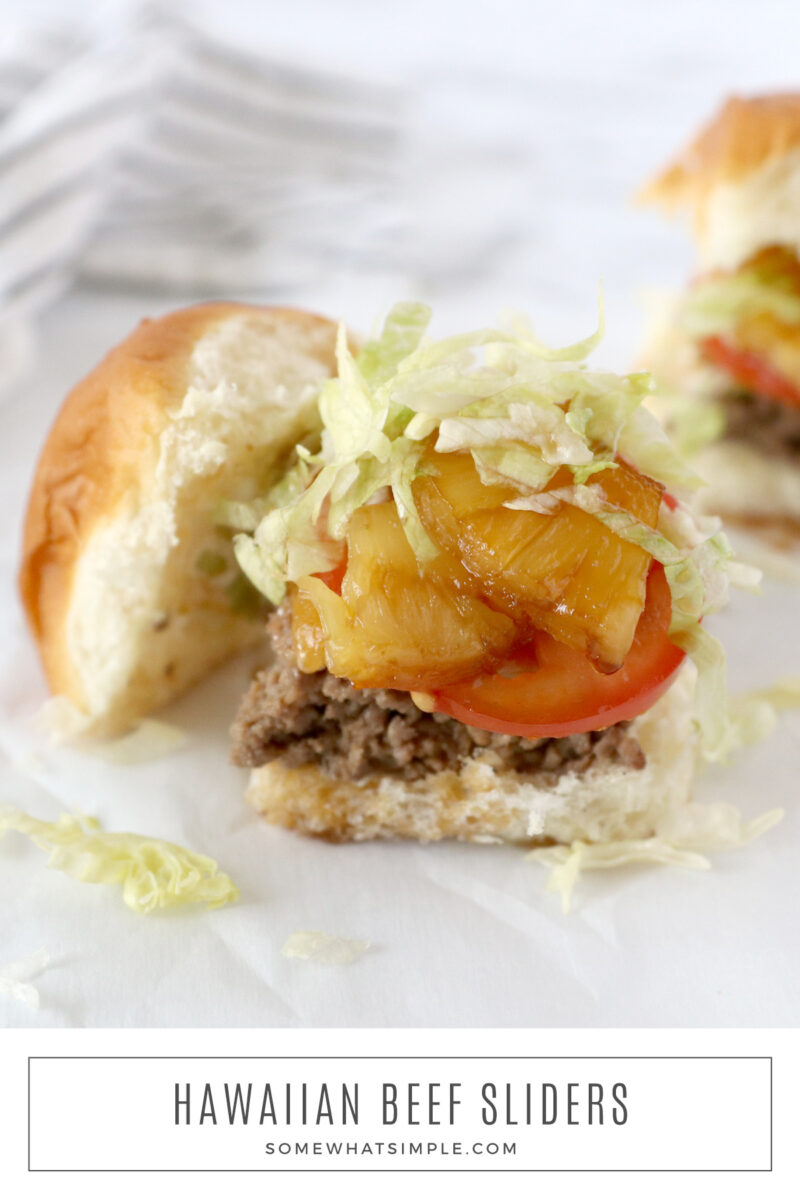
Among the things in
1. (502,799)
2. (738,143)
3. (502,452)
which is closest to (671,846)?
(502,799)

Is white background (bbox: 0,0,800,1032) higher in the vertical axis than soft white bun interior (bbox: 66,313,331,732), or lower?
lower

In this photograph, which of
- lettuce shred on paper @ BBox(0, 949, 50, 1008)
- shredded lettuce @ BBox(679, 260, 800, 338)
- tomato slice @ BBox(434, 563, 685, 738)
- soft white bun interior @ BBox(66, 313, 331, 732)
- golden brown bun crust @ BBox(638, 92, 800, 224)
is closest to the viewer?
lettuce shred on paper @ BBox(0, 949, 50, 1008)

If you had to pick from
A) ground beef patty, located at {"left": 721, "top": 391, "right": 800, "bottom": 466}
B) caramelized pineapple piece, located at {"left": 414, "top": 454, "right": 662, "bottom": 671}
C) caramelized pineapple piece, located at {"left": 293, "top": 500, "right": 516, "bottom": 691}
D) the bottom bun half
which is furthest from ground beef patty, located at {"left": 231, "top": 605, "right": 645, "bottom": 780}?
ground beef patty, located at {"left": 721, "top": 391, "right": 800, "bottom": 466}

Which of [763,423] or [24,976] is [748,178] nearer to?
[763,423]

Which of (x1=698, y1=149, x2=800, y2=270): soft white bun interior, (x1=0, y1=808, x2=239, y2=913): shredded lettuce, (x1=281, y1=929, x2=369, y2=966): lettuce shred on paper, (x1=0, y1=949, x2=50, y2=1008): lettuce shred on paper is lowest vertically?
(x1=0, y1=949, x2=50, y2=1008): lettuce shred on paper

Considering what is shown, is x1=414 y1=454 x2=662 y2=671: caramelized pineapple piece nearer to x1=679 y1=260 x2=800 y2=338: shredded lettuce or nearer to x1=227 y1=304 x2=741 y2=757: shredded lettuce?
x1=227 y1=304 x2=741 y2=757: shredded lettuce

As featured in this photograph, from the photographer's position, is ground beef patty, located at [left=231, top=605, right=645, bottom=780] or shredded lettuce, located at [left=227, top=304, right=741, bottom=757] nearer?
shredded lettuce, located at [left=227, top=304, right=741, bottom=757]

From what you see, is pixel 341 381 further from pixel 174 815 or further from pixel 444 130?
pixel 444 130
